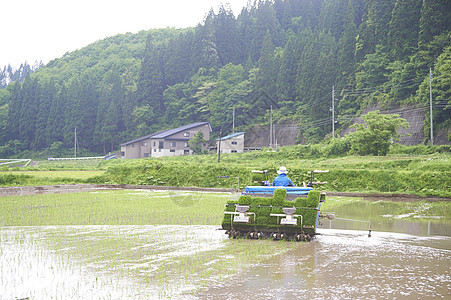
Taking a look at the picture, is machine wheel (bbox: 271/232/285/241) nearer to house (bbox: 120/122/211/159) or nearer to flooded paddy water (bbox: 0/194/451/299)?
flooded paddy water (bbox: 0/194/451/299)

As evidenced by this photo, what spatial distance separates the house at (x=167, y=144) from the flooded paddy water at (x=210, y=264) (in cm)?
4701

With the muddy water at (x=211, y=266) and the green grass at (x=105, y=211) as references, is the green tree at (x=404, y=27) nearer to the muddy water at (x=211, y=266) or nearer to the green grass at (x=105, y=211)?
the green grass at (x=105, y=211)

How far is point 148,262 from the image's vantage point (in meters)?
7.21

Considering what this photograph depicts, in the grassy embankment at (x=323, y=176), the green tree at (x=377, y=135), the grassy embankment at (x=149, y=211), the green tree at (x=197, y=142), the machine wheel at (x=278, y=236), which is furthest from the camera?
the green tree at (x=197, y=142)

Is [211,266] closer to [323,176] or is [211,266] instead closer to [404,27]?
[323,176]

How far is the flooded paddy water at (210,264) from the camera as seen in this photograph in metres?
5.72

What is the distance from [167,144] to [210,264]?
51085mm

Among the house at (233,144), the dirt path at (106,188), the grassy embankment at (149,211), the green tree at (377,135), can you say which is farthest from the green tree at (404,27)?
the grassy embankment at (149,211)

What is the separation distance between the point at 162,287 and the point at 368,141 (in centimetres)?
3122

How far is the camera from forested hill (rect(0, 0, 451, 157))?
45.1m

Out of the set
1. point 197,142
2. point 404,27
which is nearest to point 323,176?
point 404,27

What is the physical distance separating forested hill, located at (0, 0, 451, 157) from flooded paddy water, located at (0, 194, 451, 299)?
3257 centimetres

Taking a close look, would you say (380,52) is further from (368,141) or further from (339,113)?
(368,141)

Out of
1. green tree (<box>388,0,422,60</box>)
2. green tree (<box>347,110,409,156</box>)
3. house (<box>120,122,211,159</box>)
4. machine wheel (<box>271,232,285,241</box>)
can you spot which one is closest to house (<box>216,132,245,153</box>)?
house (<box>120,122,211,159</box>)
